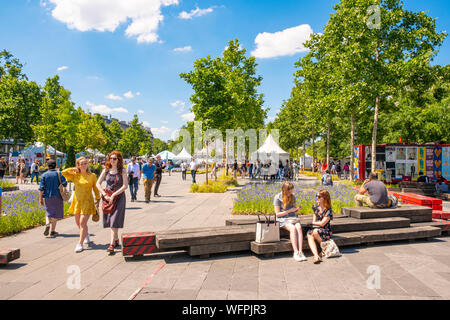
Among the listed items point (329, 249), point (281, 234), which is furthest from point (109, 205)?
point (329, 249)

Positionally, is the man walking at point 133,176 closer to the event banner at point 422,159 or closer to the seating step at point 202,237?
the seating step at point 202,237

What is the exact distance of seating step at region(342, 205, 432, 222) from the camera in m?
7.45

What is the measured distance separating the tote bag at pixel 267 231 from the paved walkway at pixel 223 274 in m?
0.35

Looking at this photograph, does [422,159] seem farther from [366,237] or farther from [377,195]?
[366,237]

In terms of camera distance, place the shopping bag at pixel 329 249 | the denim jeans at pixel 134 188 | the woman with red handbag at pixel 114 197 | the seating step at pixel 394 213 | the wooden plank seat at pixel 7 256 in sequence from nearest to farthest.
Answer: the wooden plank seat at pixel 7 256, the shopping bag at pixel 329 249, the woman with red handbag at pixel 114 197, the seating step at pixel 394 213, the denim jeans at pixel 134 188

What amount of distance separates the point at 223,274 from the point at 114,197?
249 centimetres

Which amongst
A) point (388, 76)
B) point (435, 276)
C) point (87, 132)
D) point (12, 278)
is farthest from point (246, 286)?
point (87, 132)

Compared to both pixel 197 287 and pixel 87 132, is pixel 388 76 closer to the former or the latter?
pixel 197 287

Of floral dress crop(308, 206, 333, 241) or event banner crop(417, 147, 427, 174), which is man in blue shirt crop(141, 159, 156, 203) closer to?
floral dress crop(308, 206, 333, 241)

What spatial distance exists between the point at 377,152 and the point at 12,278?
23124 mm

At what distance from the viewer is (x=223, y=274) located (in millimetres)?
4691

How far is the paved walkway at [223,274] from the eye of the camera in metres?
3.96

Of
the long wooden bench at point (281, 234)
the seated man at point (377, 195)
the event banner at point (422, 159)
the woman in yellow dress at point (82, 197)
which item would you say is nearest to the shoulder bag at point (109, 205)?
the woman in yellow dress at point (82, 197)

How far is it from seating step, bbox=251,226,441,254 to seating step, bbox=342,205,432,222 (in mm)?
666
